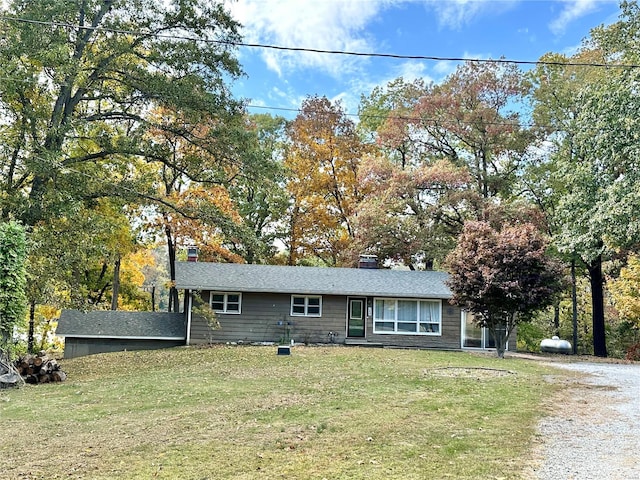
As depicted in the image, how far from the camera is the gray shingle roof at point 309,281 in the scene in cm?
1961

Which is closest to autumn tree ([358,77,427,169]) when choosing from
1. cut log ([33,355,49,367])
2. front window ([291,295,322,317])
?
front window ([291,295,322,317])

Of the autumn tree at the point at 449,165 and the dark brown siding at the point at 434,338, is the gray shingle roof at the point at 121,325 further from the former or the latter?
the autumn tree at the point at 449,165

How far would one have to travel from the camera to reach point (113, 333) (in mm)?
19203

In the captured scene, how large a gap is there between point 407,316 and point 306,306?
13.3 feet

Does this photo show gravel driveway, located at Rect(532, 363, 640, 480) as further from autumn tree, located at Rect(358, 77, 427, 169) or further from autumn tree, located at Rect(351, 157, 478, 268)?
autumn tree, located at Rect(358, 77, 427, 169)

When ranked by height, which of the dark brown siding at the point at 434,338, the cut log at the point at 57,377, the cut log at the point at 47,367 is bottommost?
the cut log at the point at 57,377

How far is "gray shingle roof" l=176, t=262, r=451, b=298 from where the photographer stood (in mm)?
19608

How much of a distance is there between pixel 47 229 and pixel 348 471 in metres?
11.5

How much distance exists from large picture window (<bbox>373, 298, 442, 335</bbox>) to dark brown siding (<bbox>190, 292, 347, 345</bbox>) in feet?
4.90

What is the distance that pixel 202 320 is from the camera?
19.6 m

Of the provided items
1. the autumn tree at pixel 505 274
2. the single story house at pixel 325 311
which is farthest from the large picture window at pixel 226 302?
the autumn tree at pixel 505 274

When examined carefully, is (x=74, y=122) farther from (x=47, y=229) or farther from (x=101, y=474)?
(x=101, y=474)

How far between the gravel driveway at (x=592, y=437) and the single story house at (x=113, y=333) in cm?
1440

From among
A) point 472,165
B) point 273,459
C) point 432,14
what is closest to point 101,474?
point 273,459
